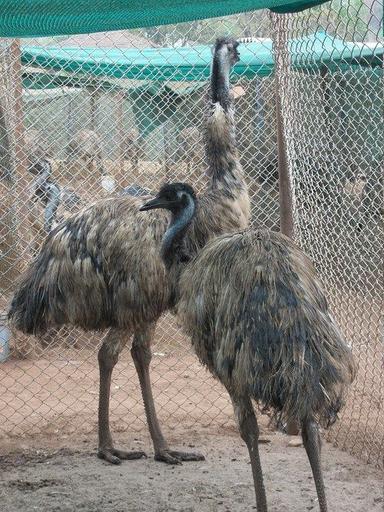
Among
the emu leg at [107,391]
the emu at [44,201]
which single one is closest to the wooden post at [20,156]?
the emu at [44,201]

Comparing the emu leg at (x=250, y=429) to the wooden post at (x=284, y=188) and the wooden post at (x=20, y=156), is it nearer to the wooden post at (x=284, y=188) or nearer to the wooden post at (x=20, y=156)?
the wooden post at (x=284, y=188)

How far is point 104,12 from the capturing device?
3.74 meters

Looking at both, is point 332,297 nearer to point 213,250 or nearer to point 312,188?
point 312,188

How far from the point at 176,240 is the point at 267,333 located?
865 mm

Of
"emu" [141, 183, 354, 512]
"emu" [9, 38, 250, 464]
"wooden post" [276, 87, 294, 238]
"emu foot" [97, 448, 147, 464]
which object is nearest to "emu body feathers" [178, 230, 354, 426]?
"emu" [141, 183, 354, 512]

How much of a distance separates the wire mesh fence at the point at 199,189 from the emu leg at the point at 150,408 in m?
0.60

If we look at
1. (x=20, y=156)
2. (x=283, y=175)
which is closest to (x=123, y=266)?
(x=283, y=175)

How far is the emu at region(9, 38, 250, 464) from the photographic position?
4770 mm

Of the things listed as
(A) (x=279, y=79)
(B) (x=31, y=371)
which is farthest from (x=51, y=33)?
(B) (x=31, y=371)

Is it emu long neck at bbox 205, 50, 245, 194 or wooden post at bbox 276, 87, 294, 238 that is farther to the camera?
wooden post at bbox 276, 87, 294, 238

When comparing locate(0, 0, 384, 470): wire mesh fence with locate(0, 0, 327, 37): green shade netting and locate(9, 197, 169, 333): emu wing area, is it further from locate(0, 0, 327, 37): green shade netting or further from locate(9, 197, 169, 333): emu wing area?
locate(9, 197, 169, 333): emu wing area

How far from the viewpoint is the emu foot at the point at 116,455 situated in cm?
504

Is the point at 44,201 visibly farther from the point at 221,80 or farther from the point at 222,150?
the point at 222,150

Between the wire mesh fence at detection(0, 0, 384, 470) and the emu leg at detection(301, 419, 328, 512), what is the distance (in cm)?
108
